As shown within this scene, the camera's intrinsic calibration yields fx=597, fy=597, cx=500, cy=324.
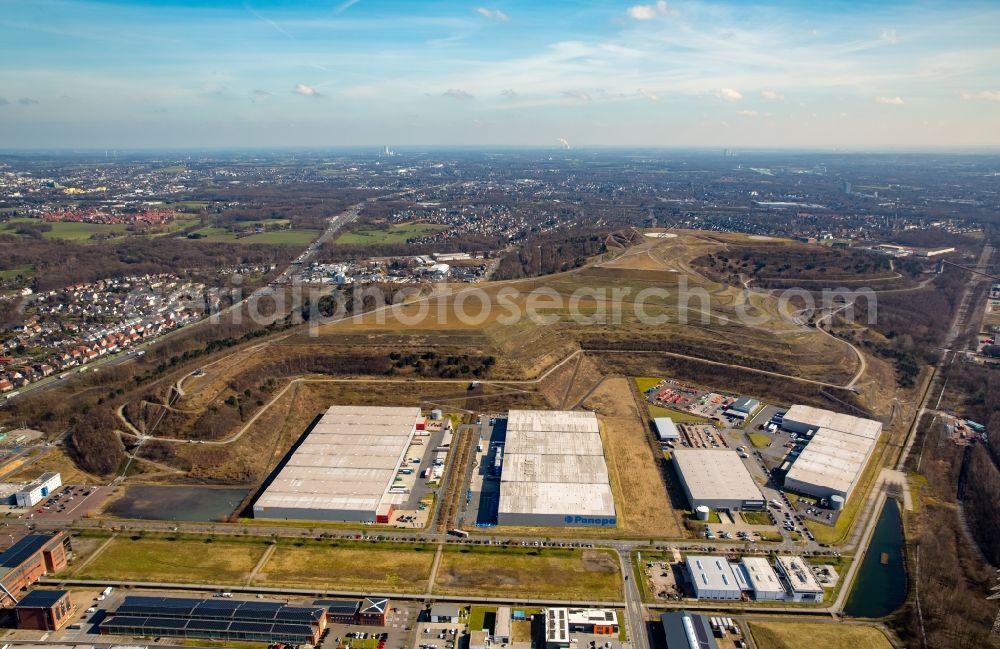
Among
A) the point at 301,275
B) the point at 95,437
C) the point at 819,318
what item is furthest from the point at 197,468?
the point at 819,318

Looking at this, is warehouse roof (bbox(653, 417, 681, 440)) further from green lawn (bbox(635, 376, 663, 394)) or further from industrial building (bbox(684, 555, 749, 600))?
industrial building (bbox(684, 555, 749, 600))

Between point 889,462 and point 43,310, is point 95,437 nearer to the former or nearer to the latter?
point 43,310

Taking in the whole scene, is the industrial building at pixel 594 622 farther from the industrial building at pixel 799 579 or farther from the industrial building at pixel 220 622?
the industrial building at pixel 220 622

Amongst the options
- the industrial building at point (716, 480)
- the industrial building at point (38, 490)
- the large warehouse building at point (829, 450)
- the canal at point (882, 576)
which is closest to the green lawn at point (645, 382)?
the large warehouse building at point (829, 450)

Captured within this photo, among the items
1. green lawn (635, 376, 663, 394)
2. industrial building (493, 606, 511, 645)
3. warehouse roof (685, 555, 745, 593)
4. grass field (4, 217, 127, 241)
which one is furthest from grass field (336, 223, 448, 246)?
warehouse roof (685, 555, 745, 593)

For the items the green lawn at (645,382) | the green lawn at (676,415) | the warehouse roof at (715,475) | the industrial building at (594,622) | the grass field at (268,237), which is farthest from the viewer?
the grass field at (268,237)

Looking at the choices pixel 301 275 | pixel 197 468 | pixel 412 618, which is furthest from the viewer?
pixel 301 275

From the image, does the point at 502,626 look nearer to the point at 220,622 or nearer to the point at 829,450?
the point at 220,622
